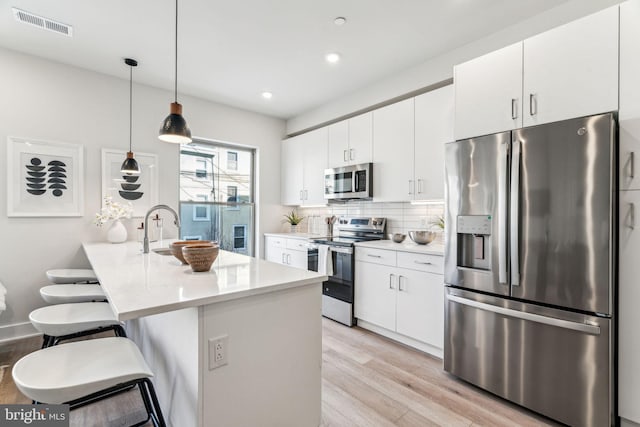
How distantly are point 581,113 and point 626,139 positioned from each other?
0.86 feet

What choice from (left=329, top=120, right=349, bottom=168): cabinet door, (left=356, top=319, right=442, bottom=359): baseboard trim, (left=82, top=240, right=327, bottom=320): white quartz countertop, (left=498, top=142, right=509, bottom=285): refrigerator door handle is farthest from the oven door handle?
(left=498, top=142, right=509, bottom=285): refrigerator door handle

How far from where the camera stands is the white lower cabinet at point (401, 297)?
8.65 ft

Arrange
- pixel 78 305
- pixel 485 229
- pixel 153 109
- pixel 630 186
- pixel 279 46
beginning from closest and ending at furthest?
1. pixel 630 186
2. pixel 78 305
3. pixel 485 229
4. pixel 279 46
5. pixel 153 109

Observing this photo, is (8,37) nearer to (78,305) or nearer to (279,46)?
(279,46)

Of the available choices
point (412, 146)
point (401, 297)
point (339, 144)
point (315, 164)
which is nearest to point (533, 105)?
point (412, 146)

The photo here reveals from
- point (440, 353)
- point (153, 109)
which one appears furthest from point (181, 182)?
point (440, 353)

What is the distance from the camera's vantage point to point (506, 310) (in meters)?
2.00

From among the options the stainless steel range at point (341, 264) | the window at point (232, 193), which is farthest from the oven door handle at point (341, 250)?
the window at point (232, 193)

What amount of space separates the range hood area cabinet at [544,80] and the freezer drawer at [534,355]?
120 centimetres

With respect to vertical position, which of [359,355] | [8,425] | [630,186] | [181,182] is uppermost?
[181,182]

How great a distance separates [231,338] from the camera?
4.26 feet

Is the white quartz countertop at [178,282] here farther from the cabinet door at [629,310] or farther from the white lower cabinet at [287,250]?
the white lower cabinet at [287,250]

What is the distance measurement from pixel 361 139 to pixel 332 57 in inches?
38.8

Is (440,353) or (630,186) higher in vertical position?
(630,186)
